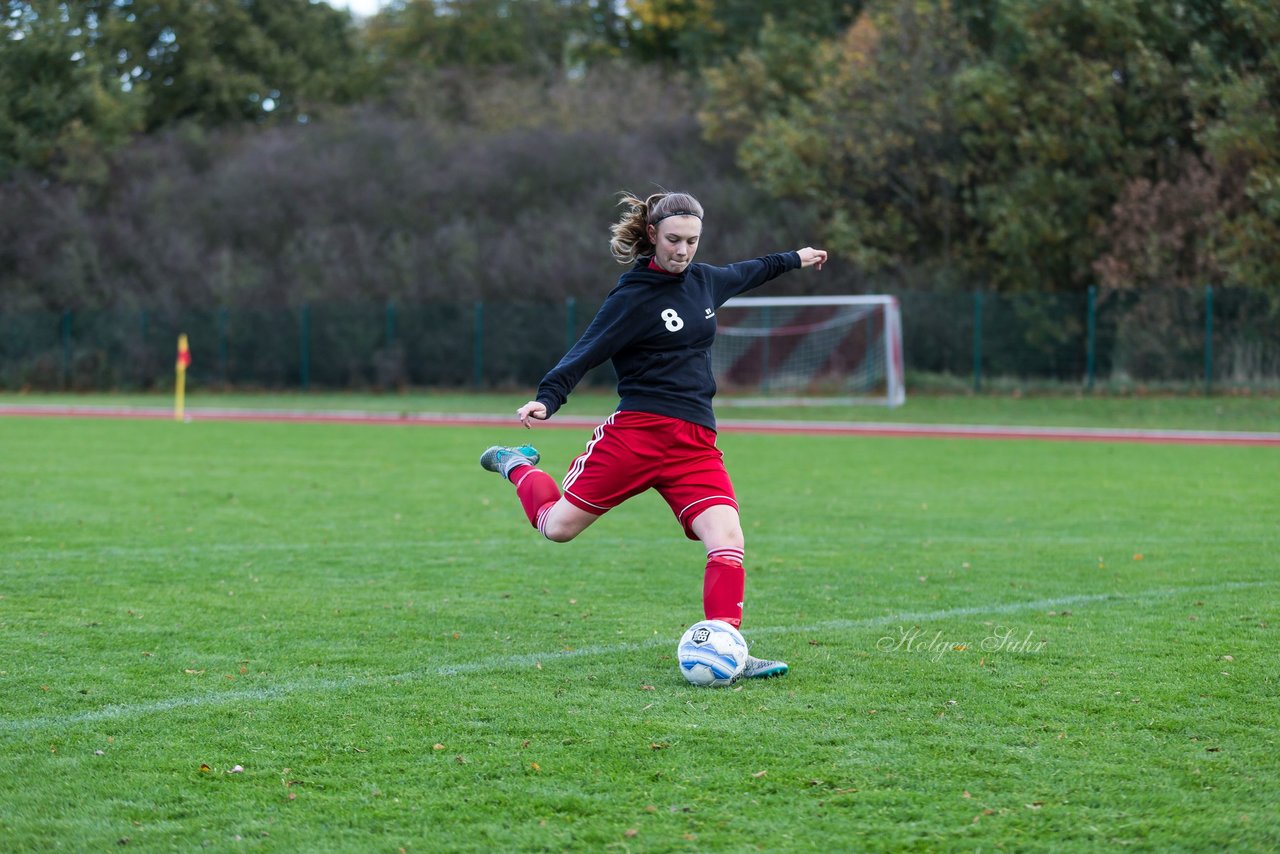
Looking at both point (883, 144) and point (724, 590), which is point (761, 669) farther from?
point (883, 144)

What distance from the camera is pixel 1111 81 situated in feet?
107

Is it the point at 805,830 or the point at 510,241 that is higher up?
the point at 510,241

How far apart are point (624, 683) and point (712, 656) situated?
394mm

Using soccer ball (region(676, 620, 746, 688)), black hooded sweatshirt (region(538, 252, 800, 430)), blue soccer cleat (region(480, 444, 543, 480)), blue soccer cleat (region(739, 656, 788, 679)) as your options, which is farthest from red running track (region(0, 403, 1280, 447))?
soccer ball (region(676, 620, 746, 688))

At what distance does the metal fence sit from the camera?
29812 millimetres

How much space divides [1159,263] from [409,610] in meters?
27.6

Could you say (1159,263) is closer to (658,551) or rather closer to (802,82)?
(802,82)

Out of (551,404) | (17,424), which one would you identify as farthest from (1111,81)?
(551,404)

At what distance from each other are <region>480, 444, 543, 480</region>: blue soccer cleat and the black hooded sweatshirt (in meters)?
0.77

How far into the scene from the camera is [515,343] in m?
38.0

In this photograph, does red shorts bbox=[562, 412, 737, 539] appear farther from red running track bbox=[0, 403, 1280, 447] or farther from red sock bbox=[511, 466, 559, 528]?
red running track bbox=[0, 403, 1280, 447]

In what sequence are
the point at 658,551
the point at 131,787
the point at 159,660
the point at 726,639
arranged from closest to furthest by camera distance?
the point at 131,787 → the point at 726,639 → the point at 159,660 → the point at 658,551

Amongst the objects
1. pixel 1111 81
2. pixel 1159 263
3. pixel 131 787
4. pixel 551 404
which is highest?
pixel 1111 81

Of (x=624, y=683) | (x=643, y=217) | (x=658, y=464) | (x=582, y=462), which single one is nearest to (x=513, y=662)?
(x=624, y=683)
